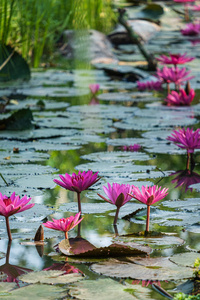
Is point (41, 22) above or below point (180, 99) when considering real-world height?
above

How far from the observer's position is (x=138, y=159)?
8.68ft

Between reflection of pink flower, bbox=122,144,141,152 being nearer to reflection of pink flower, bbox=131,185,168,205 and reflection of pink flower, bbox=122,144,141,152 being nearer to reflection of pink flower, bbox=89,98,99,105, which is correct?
reflection of pink flower, bbox=131,185,168,205

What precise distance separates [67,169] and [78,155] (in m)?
0.29

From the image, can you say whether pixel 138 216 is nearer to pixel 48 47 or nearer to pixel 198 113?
pixel 198 113

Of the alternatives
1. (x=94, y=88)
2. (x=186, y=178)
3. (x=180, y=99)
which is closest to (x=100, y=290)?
(x=186, y=178)

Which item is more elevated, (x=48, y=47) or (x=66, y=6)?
(x=66, y=6)

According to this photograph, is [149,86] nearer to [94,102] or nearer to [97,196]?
[94,102]

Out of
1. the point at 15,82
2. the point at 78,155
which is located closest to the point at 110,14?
the point at 15,82

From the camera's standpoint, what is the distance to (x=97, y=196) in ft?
6.91

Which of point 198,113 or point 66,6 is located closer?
point 198,113

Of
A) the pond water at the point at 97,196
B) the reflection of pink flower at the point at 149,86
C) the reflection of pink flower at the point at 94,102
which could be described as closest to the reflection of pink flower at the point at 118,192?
the pond water at the point at 97,196

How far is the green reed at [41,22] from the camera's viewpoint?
226 inches

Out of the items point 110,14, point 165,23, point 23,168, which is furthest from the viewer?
point 165,23

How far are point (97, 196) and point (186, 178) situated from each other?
0.46m
